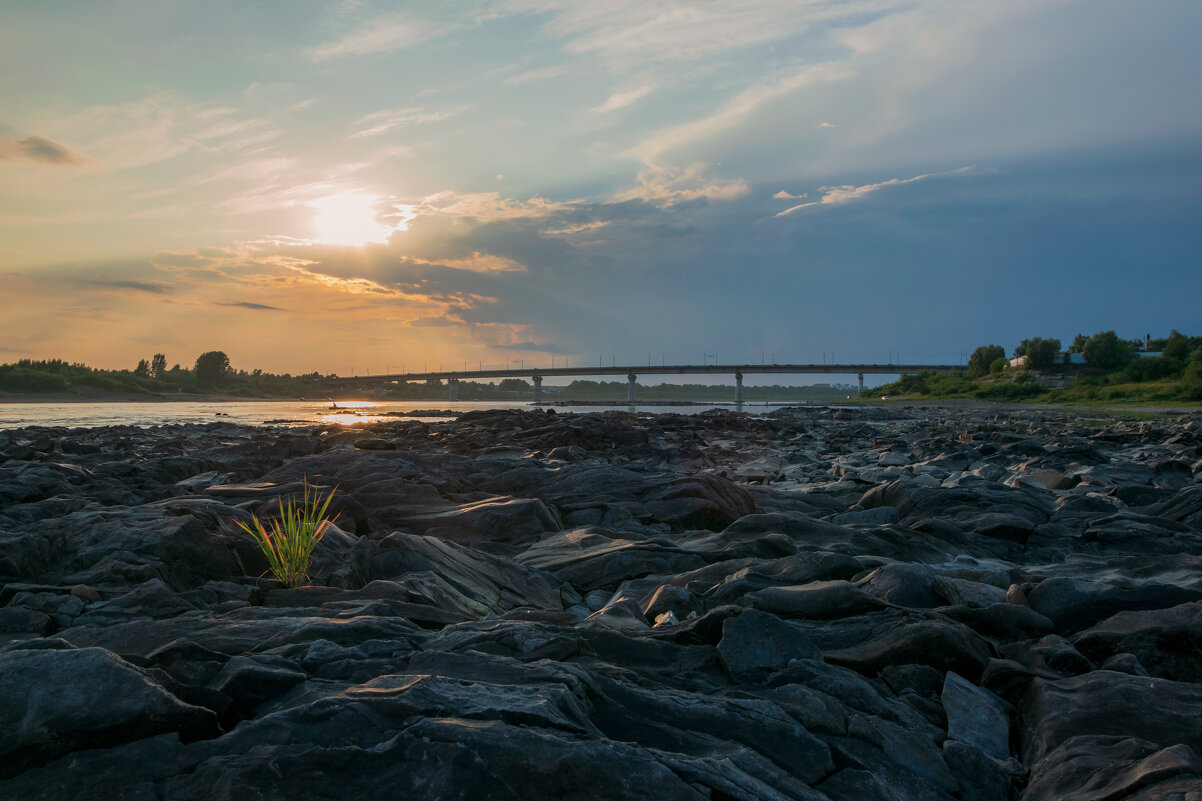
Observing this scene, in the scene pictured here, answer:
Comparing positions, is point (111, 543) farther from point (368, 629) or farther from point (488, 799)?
point (488, 799)

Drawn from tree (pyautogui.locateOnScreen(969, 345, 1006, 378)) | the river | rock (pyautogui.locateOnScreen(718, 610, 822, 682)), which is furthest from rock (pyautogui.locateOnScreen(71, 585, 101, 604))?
tree (pyautogui.locateOnScreen(969, 345, 1006, 378))

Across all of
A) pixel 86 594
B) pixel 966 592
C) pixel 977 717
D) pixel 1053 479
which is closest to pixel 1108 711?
pixel 977 717

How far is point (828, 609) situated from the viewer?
168 inches

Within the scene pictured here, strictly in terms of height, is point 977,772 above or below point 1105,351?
below

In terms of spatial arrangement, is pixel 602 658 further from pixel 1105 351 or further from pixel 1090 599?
pixel 1105 351

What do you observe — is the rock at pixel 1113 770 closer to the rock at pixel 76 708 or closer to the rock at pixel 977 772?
the rock at pixel 977 772

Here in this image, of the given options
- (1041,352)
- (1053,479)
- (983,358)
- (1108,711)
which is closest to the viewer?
(1108,711)

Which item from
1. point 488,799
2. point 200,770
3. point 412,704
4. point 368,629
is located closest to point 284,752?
point 200,770

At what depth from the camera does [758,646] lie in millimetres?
3633

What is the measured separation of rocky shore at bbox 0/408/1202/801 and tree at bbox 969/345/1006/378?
301 feet

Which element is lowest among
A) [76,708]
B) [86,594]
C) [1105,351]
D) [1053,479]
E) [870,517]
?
[1053,479]

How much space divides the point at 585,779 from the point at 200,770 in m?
1.27

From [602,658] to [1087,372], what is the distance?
8362 cm

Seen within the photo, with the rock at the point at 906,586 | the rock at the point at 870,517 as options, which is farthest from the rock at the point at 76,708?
the rock at the point at 870,517
